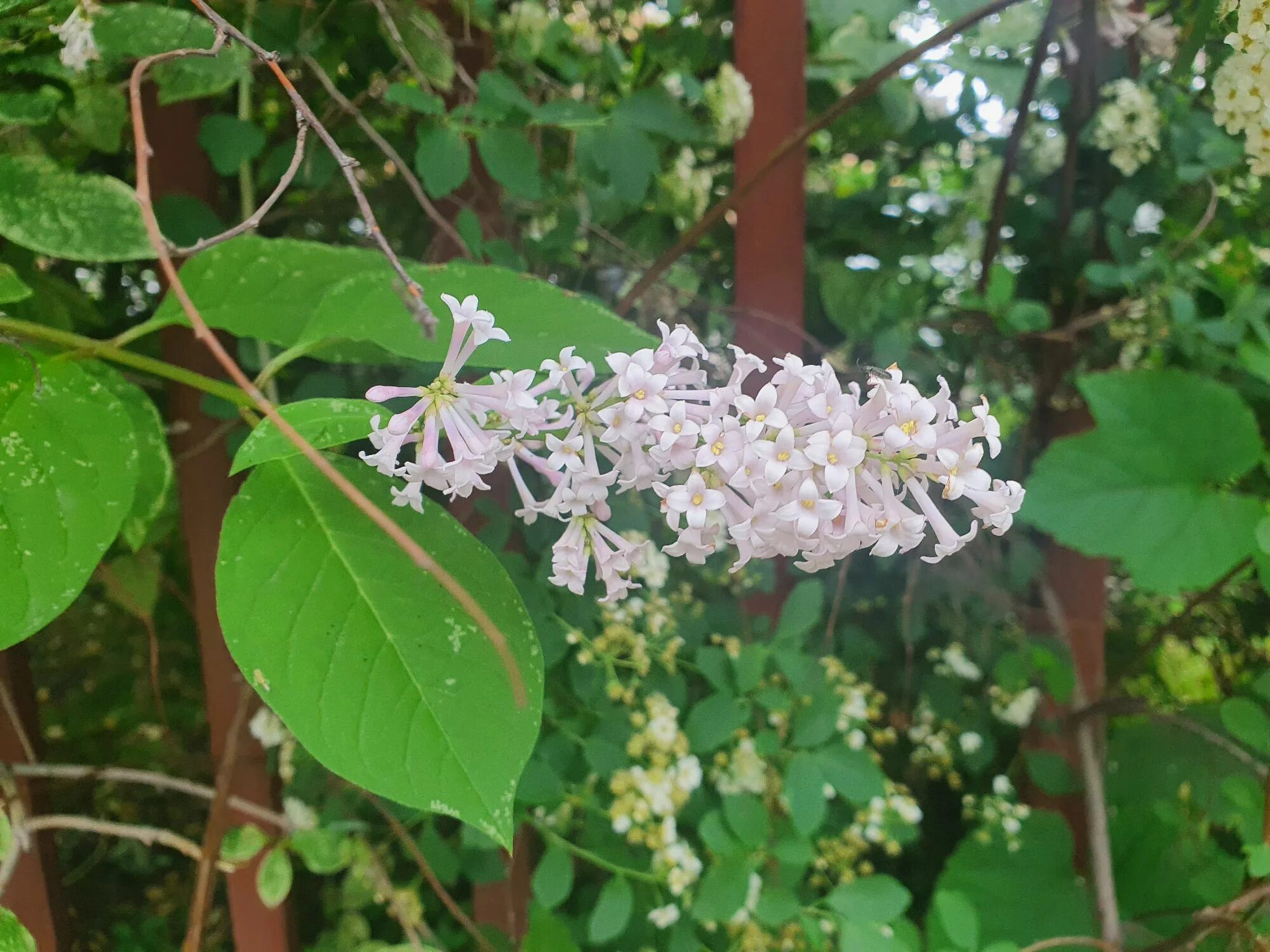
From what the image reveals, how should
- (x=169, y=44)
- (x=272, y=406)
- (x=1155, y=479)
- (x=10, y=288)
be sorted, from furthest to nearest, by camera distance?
(x=1155, y=479)
(x=169, y=44)
(x=10, y=288)
(x=272, y=406)

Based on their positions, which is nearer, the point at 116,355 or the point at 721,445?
the point at 721,445

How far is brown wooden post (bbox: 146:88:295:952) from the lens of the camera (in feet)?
2.34

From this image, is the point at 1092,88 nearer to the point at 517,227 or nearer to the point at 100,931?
the point at 517,227

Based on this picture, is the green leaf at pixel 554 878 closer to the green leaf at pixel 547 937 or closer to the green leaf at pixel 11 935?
the green leaf at pixel 547 937

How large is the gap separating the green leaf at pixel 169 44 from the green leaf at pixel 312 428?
325mm

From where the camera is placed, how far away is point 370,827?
30.8 inches

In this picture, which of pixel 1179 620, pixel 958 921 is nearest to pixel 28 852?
pixel 958 921

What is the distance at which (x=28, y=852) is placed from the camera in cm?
72

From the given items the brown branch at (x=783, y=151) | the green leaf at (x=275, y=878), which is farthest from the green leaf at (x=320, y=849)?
the brown branch at (x=783, y=151)

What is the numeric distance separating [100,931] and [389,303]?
0.92 metres

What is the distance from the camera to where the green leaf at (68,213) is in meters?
0.49

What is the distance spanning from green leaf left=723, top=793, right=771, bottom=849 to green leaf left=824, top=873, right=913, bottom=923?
0.08 m

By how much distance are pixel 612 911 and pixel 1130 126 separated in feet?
3.33

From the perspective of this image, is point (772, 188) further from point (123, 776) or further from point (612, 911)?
point (123, 776)
